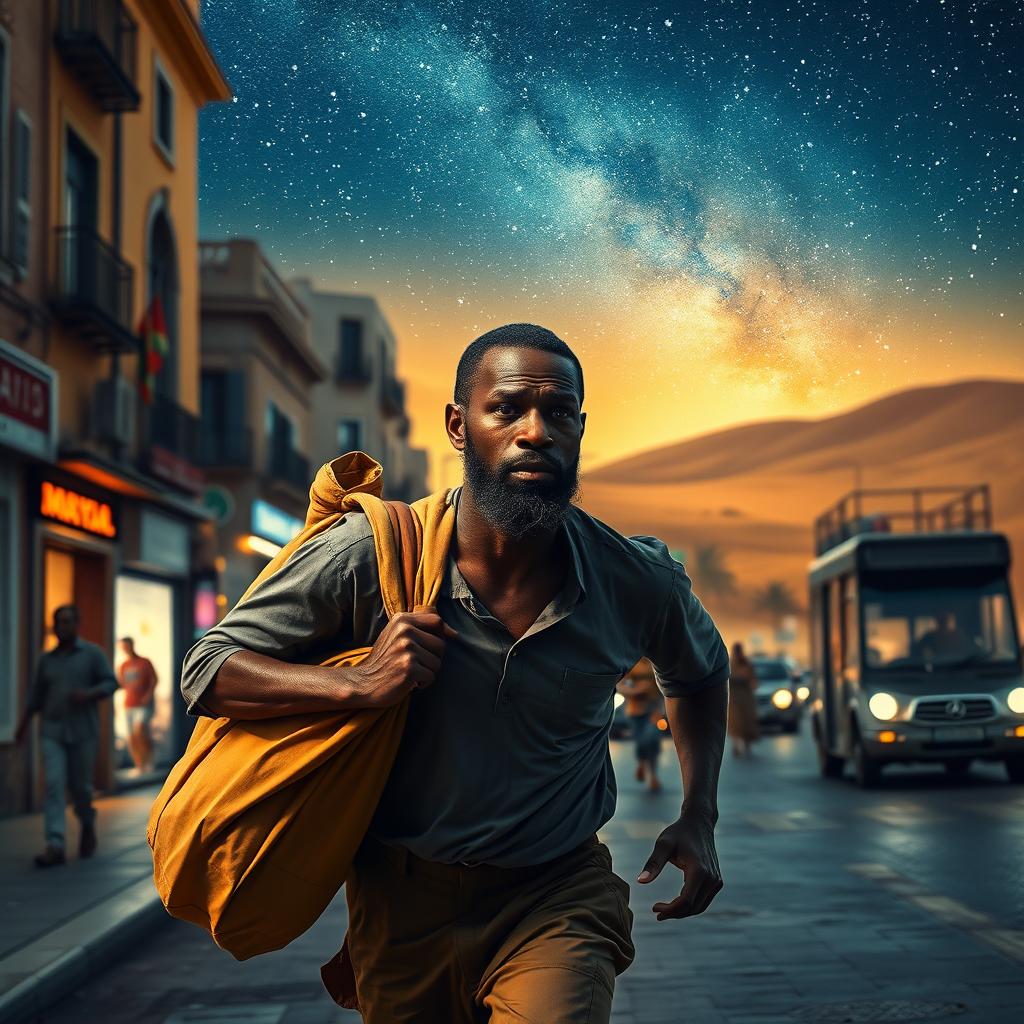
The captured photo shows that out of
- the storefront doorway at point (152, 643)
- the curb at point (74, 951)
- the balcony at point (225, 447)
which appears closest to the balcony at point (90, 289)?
the storefront doorway at point (152, 643)

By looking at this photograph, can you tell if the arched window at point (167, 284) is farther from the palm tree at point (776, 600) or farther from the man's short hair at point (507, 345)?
the palm tree at point (776, 600)

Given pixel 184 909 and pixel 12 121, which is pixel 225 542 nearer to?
pixel 12 121

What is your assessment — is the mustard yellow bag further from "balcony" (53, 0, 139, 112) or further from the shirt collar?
"balcony" (53, 0, 139, 112)

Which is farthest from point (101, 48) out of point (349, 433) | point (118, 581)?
point (349, 433)

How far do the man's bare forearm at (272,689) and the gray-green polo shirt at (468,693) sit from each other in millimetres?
32

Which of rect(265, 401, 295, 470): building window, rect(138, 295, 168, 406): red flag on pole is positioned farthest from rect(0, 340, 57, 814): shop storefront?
rect(265, 401, 295, 470): building window

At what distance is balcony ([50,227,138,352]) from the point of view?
17891 millimetres

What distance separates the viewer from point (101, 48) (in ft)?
59.3

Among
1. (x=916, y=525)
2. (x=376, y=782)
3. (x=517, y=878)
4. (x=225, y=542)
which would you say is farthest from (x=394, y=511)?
(x=225, y=542)

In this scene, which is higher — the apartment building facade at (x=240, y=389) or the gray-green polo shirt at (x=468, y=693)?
the apartment building facade at (x=240, y=389)

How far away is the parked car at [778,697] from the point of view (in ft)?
124

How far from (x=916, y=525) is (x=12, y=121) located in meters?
12.4

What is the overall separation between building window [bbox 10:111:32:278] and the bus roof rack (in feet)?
33.3

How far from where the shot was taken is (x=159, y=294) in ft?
78.1
